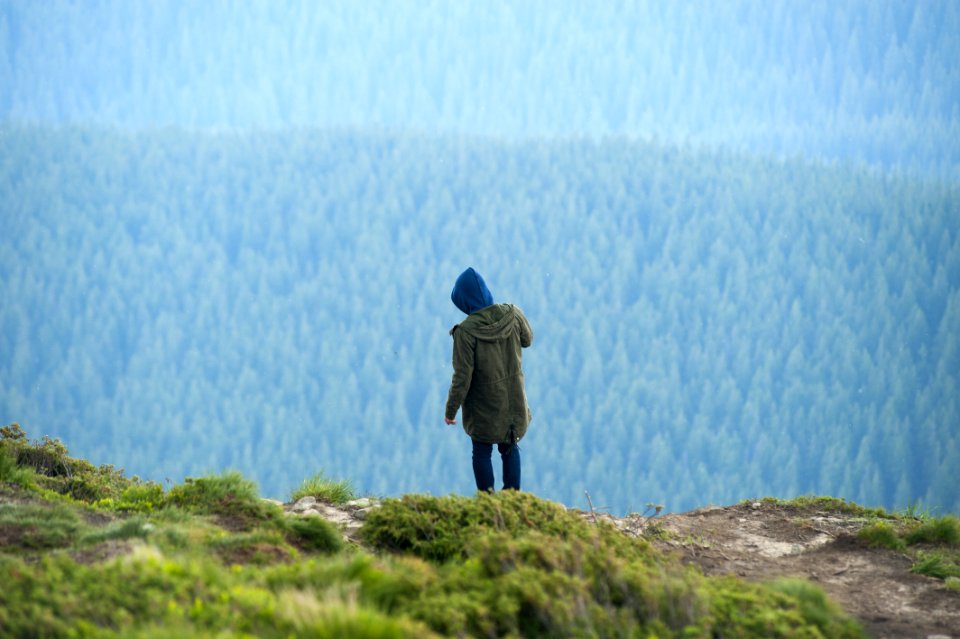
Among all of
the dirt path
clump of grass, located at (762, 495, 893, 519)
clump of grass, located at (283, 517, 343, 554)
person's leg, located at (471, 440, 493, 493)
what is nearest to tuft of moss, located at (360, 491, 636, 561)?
clump of grass, located at (283, 517, 343, 554)

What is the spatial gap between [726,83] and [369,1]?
11.8 m

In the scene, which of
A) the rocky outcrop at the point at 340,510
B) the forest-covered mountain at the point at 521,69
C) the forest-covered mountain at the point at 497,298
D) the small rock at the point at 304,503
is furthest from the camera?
the forest-covered mountain at the point at 521,69

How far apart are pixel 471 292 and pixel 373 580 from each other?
10.7 ft

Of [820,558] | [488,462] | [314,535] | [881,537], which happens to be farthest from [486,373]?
[881,537]

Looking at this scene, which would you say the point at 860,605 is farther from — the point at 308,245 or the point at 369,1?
the point at 369,1

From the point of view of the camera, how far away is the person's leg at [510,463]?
24.3 feet

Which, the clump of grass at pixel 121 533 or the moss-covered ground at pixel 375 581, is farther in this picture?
the clump of grass at pixel 121 533

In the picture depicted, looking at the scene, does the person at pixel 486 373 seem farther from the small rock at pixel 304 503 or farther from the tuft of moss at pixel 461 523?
the small rock at pixel 304 503

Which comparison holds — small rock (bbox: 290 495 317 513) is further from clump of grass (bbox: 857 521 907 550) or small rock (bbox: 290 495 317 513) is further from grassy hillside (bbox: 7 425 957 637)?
clump of grass (bbox: 857 521 907 550)

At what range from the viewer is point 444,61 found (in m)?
27.8

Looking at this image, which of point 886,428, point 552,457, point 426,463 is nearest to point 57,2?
point 426,463

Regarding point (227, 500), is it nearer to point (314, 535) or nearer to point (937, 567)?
point (314, 535)

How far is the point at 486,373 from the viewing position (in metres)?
7.12

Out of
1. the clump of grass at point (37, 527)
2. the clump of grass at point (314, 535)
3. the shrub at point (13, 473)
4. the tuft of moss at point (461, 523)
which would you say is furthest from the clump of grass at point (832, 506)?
the shrub at point (13, 473)
